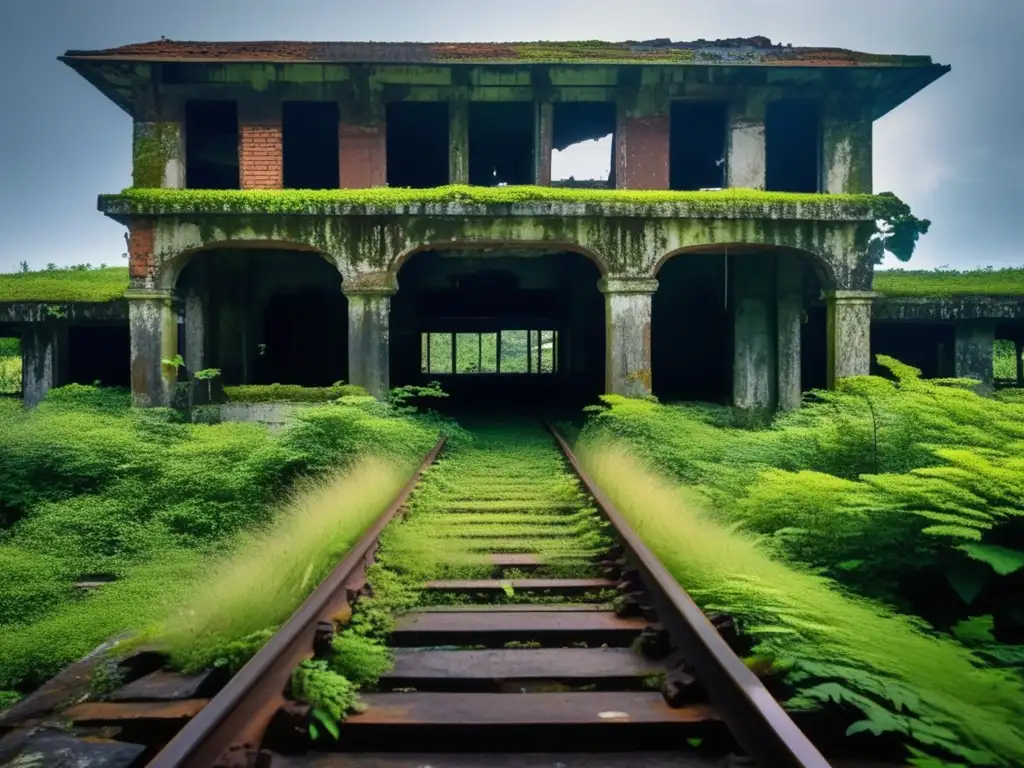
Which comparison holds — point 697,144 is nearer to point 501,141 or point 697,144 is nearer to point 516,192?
point 501,141

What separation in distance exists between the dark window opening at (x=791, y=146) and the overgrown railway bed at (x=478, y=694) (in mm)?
12535

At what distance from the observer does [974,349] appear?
49.8 feet

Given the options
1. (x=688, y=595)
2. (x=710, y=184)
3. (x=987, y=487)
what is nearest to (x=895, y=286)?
(x=710, y=184)

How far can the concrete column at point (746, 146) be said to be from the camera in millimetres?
12680

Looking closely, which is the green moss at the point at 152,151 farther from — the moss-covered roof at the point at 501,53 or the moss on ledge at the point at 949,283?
the moss on ledge at the point at 949,283

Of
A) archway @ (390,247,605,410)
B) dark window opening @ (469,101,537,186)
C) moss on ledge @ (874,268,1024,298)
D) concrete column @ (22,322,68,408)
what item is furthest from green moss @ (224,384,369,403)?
moss on ledge @ (874,268,1024,298)

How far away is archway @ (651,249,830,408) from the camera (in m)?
14.2

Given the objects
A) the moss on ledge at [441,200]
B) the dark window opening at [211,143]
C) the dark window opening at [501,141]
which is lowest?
the moss on ledge at [441,200]

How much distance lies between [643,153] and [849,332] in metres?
4.50

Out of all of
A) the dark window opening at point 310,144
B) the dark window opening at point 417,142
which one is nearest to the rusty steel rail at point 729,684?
the dark window opening at point 417,142

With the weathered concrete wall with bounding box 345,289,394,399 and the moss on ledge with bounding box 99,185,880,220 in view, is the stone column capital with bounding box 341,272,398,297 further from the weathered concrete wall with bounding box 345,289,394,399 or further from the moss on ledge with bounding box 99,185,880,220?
the moss on ledge with bounding box 99,185,880,220

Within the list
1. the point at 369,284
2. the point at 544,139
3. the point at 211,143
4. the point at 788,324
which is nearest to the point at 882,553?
the point at 369,284

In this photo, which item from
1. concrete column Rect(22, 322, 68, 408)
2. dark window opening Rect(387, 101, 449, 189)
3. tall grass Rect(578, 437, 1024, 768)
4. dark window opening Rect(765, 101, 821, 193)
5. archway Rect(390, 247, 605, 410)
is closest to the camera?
tall grass Rect(578, 437, 1024, 768)

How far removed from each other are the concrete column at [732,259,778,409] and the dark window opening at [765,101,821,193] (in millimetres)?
2450
